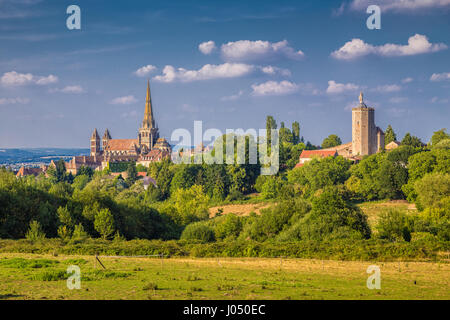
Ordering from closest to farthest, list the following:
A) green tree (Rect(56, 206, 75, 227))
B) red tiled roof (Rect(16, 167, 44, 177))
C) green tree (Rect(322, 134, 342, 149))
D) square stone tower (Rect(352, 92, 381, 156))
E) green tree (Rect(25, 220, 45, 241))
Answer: green tree (Rect(25, 220, 45, 241)), green tree (Rect(56, 206, 75, 227)), square stone tower (Rect(352, 92, 381, 156)), green tree (Rect(322, 134, 342, 149)), red tiled roof (Rect(16, 167, 44, 177))

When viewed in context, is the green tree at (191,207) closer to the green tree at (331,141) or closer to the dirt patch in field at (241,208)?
the dirt patch in field at (241,208)

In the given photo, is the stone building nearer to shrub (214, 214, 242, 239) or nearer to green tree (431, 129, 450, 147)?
green tree (431, 129, 450, 147)

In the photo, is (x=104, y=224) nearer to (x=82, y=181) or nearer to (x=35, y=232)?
(x=35, y=232)

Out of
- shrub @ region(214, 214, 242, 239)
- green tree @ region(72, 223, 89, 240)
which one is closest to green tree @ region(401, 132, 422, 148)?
shrub @ region(214, 214, 242, 239)

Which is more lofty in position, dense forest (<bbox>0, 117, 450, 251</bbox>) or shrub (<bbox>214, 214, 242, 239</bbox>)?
dense forest (<bbox>0, 117, 450, 251</bbox>)

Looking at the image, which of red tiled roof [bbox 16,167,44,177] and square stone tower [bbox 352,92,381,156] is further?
red tiled roof [bbox 16,167,44,177]

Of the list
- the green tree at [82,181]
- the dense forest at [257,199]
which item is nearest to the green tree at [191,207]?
the dense forest at [257,199]

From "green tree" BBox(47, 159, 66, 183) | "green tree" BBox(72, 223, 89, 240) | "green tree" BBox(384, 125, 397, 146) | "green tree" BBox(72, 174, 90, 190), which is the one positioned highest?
"green tree" BBox(384, 125, 397, 146)
